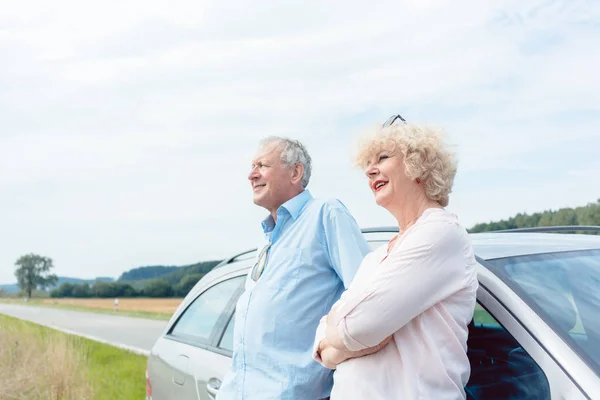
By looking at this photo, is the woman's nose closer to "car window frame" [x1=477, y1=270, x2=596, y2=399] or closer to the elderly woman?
the elderly woman

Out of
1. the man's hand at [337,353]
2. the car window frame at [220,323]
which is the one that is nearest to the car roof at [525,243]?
the man's hand at [337,353]

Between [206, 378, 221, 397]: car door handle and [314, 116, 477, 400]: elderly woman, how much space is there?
1566 mm

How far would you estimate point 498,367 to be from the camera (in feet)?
8.58

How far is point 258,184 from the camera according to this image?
11.3 feet

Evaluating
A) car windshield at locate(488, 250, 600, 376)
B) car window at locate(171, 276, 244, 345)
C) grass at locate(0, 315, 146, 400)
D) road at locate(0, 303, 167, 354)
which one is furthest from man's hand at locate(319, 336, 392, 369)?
road at locate(0, 303, 167, 354)

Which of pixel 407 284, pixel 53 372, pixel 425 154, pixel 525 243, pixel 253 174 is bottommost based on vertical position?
pixel 53 372

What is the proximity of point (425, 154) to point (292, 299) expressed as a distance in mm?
919

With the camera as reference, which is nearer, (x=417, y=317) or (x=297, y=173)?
(x=417, y=317)

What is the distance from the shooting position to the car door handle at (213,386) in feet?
12.4

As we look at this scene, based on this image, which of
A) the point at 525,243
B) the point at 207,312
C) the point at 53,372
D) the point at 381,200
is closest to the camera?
the point at 381,200

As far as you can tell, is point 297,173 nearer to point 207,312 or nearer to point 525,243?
point 525,243

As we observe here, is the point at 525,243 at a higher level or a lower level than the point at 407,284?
higher

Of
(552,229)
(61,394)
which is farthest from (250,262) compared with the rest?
(61,394)

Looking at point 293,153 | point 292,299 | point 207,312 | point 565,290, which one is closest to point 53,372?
point 207,312
